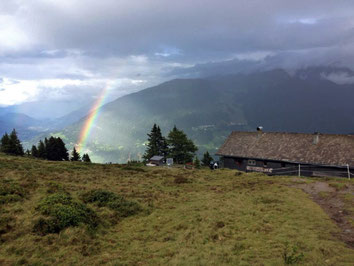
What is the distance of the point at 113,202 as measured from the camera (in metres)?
16.1

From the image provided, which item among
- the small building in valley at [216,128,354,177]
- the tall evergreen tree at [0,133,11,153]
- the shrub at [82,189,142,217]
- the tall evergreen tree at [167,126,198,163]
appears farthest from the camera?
the tall evergreen tree at [167,126,198,163]

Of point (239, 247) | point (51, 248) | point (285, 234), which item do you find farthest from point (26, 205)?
point (285, 234)

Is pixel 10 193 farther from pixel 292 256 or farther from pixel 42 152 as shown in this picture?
pixel 42 152

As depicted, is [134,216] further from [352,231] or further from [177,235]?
[352,231]

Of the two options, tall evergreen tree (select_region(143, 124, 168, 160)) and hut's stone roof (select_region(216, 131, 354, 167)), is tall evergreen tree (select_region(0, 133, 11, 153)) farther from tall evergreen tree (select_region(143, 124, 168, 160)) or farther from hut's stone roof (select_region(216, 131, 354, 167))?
hut's stone roof (select_region(216, 131, 354, 167))

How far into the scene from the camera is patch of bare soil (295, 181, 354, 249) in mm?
11258

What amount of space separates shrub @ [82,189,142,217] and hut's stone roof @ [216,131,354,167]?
33871 mm

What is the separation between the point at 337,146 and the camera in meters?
38.9

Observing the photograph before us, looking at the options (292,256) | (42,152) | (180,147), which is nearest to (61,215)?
(292,256)

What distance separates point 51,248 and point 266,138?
149ft

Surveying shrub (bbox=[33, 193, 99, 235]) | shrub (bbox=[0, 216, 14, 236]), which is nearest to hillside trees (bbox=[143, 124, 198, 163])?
shrub (bbox=[33, 193, 99, 235])

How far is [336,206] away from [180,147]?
2669 inches

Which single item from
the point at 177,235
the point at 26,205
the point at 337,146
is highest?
the point at 337,146

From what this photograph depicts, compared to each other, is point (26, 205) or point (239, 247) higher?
point (26, 205)
